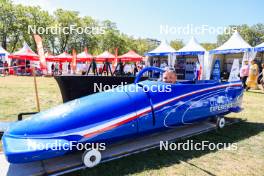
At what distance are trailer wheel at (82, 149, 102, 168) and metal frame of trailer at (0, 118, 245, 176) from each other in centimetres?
9

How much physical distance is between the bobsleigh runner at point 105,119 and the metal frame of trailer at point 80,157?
10.9 inches

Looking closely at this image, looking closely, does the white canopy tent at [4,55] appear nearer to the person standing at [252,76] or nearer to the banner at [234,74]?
the person standing at [252,76]

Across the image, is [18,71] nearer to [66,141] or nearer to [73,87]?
[73,87]

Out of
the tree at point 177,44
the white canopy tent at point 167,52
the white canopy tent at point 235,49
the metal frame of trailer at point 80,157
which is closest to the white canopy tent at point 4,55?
the white canopy tent at point 167,52

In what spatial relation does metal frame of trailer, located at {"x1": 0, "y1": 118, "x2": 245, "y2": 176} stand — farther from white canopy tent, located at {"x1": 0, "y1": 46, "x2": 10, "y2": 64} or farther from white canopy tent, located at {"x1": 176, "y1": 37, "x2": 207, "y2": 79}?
white canopy tent, located at {"x1": 0, "y1": 46, "x2": 10, "y2": 64}

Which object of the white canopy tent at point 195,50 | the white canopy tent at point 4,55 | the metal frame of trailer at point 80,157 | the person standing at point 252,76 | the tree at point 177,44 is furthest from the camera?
the tree at point 177,44

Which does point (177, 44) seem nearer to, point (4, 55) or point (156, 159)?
point (4, 55)

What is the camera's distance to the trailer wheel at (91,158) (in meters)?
3.49

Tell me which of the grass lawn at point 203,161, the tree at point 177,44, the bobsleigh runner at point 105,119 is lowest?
the grass lawn at point 203,161

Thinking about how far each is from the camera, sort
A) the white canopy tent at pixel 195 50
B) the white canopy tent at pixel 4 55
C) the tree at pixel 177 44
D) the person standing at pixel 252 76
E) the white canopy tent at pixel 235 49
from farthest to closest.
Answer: the tree at pixel 177 44, the white canopy tent at pixel 4 55, the white canopy tent at pixel 195 50, the white canopy tent at pixel 235 49, the person standing at pixel 252 76

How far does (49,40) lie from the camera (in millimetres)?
49312

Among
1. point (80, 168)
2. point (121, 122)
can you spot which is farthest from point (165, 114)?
point (80, 168)

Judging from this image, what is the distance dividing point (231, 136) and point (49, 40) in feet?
161

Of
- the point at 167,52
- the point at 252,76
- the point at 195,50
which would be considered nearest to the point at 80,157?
the point at 252,76
